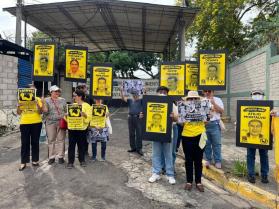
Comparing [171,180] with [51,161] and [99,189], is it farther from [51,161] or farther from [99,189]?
[51,161]

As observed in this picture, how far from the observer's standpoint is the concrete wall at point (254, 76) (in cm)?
972

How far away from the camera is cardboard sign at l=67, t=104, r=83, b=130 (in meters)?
6.49

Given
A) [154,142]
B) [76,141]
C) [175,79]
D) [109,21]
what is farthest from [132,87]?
[109,21]

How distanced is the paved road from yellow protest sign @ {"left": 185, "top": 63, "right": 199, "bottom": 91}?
1921mm

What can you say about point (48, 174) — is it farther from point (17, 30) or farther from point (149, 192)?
point (17, 30)

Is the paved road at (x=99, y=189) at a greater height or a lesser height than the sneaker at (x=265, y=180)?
lesser

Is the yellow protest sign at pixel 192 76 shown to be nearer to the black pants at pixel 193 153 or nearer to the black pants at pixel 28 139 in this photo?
the black pants at pixel 193 153

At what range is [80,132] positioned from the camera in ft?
22.0

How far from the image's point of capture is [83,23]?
16516 mm

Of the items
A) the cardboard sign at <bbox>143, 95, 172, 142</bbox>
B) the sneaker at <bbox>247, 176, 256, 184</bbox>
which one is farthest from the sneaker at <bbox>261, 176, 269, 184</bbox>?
the cardboard sign at <bbox>143, 95, 172, 142</bbox>

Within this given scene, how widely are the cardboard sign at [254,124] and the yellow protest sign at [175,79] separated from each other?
155 cm

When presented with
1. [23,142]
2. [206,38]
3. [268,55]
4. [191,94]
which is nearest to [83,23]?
[206,38]

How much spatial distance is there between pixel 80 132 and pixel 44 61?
1.81 m

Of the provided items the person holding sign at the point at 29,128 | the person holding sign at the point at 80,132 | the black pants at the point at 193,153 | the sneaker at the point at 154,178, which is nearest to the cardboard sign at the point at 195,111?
the black pants at the point at 193,153
